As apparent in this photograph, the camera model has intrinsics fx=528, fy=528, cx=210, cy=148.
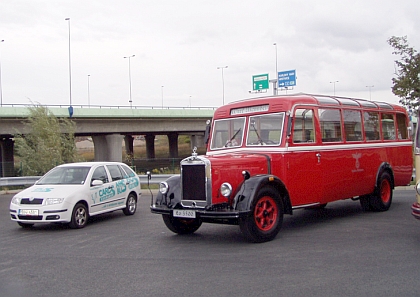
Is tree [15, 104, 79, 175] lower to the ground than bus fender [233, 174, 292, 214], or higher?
higher

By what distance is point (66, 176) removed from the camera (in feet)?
42.7

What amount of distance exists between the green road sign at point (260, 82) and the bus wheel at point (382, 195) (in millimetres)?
33138

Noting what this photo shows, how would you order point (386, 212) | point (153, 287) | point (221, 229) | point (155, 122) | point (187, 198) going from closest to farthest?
point (153, 287) < point (187, 198) < point (221, 229) < point (386, 212) < point (155, 122)

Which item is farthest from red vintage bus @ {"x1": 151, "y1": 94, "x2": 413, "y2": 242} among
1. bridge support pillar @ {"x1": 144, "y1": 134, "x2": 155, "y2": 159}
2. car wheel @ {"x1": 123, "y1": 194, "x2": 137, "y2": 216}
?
bridge support pillar @ {"x1": 144, "y1": 134, "x2": 155, "y2": 159}

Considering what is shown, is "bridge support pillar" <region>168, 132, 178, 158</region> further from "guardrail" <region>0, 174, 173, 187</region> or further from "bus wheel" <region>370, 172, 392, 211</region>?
"bus wheel" <region>370, 172, 392, 211</region>

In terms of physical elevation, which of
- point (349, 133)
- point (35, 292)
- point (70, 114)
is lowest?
point (35, 292)

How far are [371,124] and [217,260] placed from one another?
6.42 metres

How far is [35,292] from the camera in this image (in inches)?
263

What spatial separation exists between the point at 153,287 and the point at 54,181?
7008 mm

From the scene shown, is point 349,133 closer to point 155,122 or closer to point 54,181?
point 54,181

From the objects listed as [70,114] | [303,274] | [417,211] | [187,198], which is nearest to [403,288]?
[303,274]

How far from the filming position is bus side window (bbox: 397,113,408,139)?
13927 mm

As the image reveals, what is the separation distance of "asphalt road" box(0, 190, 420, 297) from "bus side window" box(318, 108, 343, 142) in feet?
6.07

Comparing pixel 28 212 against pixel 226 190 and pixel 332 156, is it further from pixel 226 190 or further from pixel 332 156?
pixel 332 156
